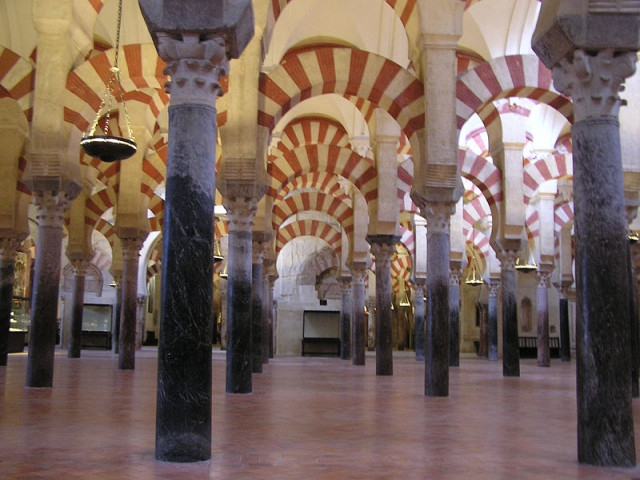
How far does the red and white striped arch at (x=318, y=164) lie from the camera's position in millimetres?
12317

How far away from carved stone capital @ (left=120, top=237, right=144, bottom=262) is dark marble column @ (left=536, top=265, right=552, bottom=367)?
8.91 m

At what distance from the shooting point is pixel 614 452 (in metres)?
3.73

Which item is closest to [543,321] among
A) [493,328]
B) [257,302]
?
[493,328]

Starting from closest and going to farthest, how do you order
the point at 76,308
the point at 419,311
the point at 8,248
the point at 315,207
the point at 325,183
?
the point at 8,248 → the point at 76,308 → the point at 315,207 → the point at 325,183 → the point at 419,311

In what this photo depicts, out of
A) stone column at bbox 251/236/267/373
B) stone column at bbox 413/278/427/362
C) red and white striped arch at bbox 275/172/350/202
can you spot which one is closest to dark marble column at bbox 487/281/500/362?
stone column at bbox 413/278/427/362

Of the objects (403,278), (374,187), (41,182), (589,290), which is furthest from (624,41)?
(403,278)

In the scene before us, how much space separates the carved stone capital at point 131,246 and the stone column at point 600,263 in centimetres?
863

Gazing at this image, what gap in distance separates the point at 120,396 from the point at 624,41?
5.49 meters

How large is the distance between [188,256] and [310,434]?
165 centimetres

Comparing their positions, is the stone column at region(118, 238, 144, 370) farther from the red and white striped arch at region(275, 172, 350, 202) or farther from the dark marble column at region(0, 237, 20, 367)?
the red and white striped arch at region(275, 172, 350, 202)

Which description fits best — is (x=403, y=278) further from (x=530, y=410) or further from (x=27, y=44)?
(x=530, y=410)

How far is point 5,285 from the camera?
11.2 meters

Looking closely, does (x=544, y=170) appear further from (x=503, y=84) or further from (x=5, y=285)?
(x=5, y=285)

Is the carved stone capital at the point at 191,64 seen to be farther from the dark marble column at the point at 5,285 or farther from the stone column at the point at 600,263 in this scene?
the dark marble column at the point at 5,285
